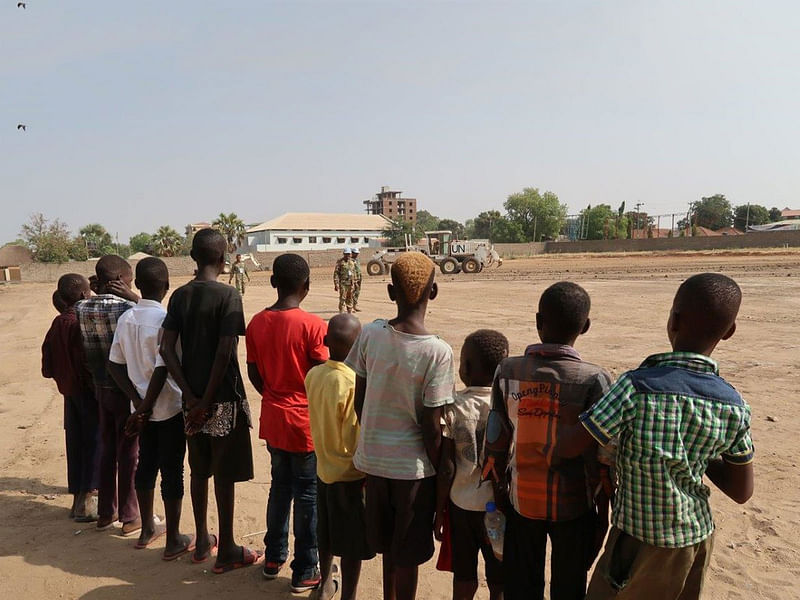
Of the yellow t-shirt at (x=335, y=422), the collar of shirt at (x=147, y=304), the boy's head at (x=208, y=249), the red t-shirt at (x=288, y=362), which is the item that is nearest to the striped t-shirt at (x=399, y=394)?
the yellow t-shirt at (x=335, y=422)

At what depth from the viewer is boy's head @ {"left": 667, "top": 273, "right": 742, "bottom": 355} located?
1784 mm

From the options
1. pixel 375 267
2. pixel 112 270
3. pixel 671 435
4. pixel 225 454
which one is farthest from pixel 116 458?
pixel 375 267

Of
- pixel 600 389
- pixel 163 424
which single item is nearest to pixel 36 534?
pixel 163 424

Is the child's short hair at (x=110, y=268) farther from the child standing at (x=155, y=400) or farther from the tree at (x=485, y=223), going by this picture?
the tree at (x=485, y=223)

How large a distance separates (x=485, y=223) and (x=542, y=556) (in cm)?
8401

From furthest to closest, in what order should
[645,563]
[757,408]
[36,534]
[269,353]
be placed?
[757,408], [36,534], [269,353], [645,563]

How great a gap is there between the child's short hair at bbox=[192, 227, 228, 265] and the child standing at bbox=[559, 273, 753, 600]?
2156 mm

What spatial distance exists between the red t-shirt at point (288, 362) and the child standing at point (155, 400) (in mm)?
739

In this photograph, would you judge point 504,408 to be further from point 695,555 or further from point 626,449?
point 695,555

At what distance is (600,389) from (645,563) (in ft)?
1.89

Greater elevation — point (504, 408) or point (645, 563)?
point (504, 408)

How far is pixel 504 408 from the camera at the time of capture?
2.16 metres

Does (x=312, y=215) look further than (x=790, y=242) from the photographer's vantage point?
Yes

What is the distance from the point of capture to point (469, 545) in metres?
2.38
